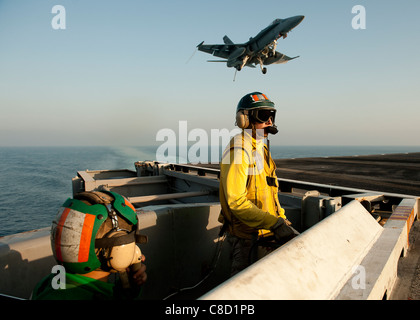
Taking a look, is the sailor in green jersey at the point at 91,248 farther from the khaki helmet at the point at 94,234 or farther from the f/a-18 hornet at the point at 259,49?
the f/a-18 hornet at the point at 259,49

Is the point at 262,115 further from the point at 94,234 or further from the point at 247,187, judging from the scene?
A: the point at 94,234

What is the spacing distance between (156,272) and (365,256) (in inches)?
90.0

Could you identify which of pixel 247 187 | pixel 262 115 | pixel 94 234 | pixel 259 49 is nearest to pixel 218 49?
pixel 259 49

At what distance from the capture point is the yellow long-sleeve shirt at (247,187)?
2.24 metres

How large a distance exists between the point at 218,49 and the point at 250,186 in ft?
102

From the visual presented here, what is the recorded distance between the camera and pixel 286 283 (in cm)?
117

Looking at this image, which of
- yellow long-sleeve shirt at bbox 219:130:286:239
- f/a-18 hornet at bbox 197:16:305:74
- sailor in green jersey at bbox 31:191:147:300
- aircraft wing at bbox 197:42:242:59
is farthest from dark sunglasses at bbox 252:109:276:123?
aircraft wing at bbox 197:42:242:59

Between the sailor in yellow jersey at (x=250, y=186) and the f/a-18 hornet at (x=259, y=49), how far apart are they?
24.6 m

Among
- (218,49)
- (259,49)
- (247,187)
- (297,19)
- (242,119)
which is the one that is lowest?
(247,187)

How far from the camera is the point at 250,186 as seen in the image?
250 cm

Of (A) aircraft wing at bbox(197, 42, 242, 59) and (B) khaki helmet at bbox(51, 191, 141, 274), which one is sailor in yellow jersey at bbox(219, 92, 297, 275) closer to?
(B) khaki helmet at bbox(51, 191, 141, 274)

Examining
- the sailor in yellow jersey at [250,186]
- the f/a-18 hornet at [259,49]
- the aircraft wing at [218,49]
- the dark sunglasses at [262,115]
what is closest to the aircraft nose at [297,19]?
the f/a-18 hornet at [259,49]

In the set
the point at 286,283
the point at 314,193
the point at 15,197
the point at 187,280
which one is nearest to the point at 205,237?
the point at 187,280
